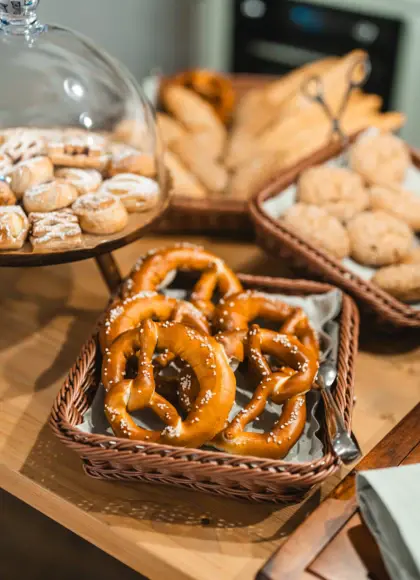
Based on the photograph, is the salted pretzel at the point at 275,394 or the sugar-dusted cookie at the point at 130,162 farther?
the sugar-dusted cookie at the point at 130,162

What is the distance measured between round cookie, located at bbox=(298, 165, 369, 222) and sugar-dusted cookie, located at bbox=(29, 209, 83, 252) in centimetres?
47

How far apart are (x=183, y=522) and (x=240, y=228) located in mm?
674

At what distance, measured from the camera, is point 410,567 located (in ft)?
2.42

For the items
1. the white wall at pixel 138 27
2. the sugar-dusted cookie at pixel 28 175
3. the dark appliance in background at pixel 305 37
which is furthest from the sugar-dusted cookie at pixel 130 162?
the dark appliance in background at pixel 305 37

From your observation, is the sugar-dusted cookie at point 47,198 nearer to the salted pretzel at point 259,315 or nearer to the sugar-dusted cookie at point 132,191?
the sugar-dusted cookie at point 132,191

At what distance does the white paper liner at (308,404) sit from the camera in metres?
0.90

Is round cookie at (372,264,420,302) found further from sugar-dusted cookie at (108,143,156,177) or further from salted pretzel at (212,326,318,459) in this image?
sugar-dusted cookie at (108,143,156,177)

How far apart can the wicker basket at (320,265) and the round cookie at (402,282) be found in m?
0.02

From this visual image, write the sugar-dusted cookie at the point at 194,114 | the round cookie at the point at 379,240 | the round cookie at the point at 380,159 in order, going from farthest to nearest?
the sugar-dusted cookie at the point at 194,114 → the round cookie at the point at 380,159 → the round cookie at the point at 379,240

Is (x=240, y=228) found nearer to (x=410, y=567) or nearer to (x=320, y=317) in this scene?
(x=320, y=317)

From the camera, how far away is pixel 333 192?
1.31 metres

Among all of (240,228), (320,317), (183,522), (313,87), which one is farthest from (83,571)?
(313,87)

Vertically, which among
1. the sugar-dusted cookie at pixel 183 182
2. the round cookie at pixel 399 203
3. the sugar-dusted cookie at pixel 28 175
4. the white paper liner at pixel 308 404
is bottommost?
the white paper liner at pixel 308 404

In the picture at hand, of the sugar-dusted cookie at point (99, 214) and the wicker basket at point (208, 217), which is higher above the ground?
the sugar-dusted cookie at point (99, 214)
